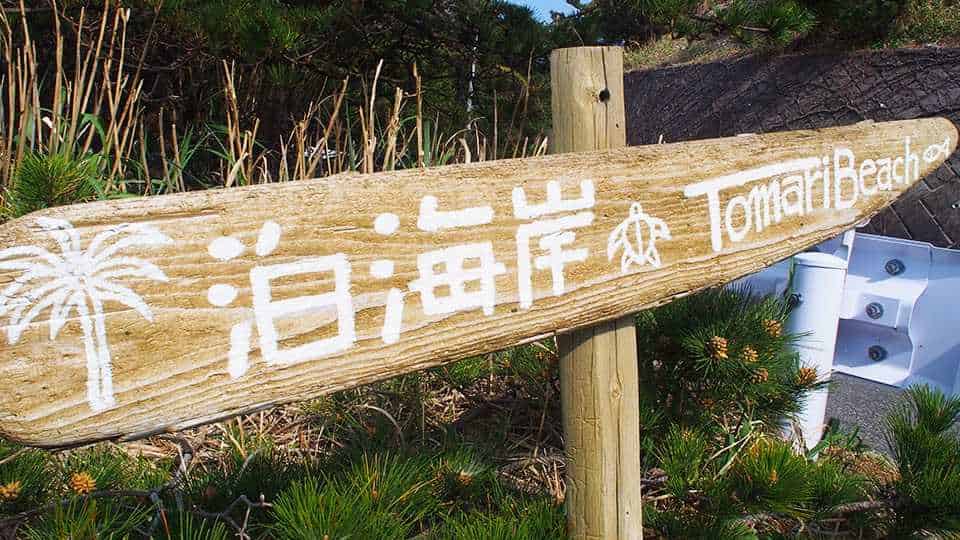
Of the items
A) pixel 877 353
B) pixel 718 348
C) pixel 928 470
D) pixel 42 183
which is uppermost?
pixel 42 183

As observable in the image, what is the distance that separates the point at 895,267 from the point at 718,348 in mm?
1836

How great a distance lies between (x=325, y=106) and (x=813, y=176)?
2504 millimetres

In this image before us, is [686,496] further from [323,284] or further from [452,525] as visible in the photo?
[323,284]

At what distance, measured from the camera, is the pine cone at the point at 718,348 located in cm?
138

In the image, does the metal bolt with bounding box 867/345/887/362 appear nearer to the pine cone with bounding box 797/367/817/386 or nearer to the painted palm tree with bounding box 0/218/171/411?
the pine cone with bounding box 797/367/817/386

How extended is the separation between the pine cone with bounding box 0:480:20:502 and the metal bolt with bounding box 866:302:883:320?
2805 mm

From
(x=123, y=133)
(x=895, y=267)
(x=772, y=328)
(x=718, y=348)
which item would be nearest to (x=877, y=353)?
(x=895, y=267)

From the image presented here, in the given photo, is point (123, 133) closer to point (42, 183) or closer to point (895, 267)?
point (42, 183)

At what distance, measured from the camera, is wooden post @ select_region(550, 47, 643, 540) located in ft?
3.27

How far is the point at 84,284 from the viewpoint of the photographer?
1.99ft

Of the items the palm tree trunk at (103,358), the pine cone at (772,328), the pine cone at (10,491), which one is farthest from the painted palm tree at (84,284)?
the pine cone at (772,328)

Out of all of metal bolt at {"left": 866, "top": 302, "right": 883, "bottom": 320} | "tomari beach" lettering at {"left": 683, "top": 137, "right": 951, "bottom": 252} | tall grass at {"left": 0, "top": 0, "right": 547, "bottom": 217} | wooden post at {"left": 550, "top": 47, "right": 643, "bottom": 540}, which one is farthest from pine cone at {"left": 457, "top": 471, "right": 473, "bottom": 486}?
metal bolt at {"left": 866, "top": 302, "right": 883, "bottom": 320}

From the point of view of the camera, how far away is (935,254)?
2.67 m

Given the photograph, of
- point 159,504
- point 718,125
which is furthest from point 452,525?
point 718,125
